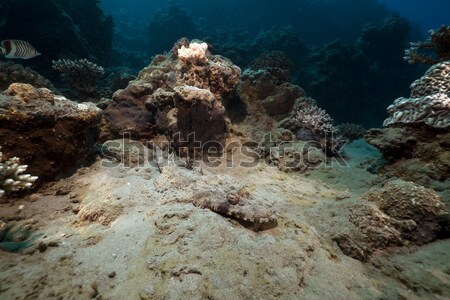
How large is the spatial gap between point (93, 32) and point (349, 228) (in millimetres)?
20175

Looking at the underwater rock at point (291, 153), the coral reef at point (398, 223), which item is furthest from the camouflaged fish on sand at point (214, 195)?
the underwater rock at point (291, 153)

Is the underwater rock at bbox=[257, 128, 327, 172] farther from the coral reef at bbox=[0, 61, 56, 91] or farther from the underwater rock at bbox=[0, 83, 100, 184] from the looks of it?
the coral reef at bbox=[0, 61, 56, 91]

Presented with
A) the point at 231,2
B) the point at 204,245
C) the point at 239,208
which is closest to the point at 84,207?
the point at 204,245

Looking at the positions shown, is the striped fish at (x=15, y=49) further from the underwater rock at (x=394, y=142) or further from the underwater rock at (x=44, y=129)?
the underwater rock at (x=394, y=142)

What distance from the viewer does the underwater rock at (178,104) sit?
532 cm

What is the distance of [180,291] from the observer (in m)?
2.16

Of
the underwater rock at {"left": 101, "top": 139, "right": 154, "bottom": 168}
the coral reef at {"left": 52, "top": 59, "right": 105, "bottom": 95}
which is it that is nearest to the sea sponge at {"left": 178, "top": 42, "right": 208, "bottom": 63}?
the underwater rock at {"left": 101, "top": 139, "right": 154, "bottom": 168}

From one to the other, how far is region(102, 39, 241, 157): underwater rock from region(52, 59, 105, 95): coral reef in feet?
7.97

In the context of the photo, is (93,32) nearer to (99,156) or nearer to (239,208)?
(99,156)

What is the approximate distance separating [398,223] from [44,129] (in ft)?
17.0

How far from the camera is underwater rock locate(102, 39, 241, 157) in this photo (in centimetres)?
532

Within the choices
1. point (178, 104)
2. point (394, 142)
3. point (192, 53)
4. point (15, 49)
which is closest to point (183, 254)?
point (178, 104)

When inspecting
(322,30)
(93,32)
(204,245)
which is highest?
(322,30)

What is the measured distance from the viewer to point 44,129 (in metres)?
3.80
